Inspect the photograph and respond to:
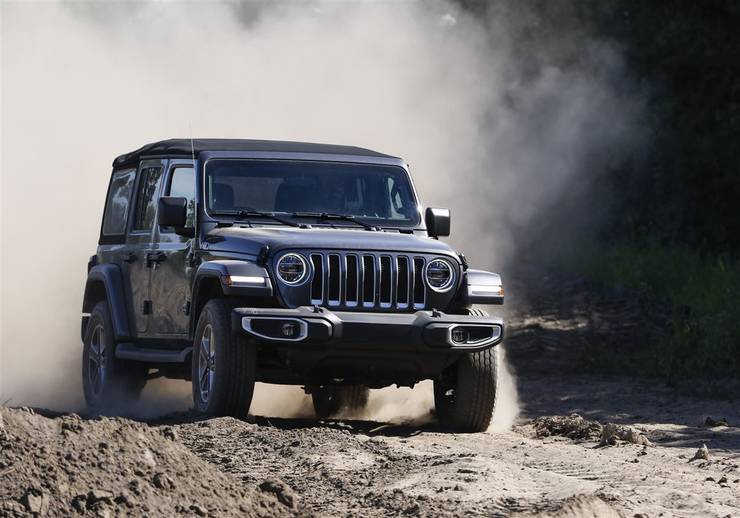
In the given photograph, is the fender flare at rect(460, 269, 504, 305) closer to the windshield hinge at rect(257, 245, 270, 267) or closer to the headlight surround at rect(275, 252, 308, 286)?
the headlight surround at rect(275, 252, 308, 286)

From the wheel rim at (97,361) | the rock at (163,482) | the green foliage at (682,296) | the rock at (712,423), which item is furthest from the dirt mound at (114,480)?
the green foliage at (682,296)

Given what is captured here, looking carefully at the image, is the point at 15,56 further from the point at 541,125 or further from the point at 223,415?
the point at 223,415

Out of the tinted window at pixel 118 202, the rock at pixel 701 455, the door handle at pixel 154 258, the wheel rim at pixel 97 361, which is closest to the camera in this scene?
the rock at pixel 701 455

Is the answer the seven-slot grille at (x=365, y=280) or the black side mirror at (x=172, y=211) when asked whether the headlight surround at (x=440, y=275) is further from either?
the black side mirror at (x=172, y=211)

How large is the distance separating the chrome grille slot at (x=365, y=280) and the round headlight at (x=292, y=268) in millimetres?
58

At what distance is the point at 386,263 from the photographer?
9758 mm

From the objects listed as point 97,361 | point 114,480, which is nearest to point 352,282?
point 114,480

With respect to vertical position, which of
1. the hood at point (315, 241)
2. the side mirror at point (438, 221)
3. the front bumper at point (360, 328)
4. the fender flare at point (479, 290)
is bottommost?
the front bumper at point (360, 328)

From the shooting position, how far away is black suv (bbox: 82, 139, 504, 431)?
9492 mm

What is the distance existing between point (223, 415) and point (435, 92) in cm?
1246

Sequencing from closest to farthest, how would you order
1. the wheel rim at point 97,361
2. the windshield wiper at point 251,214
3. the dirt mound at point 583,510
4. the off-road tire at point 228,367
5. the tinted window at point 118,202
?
the dirt mound at point 583,510 < the off-road tire at point 228,367 < the windshield wiper at point 251,214 < the wheel rim at point 97,361 < the tinted window at point 118,202

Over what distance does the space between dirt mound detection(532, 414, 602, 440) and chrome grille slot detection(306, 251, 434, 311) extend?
1.41 m

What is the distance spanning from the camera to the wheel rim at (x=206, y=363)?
9680 millimetres

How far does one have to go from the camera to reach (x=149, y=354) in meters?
11.0
